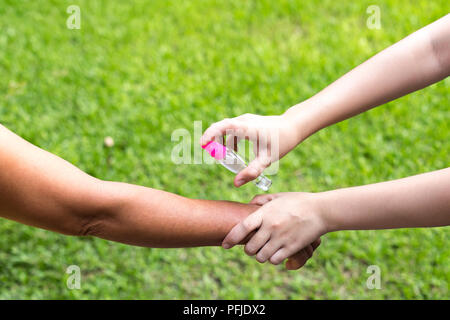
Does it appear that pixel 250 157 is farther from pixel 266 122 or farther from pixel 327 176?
pixel 266 122

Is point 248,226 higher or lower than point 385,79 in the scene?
lower

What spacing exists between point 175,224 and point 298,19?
7.48ft

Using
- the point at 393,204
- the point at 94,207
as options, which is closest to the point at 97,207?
the point at 94,207

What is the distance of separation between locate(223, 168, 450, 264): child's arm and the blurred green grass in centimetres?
65

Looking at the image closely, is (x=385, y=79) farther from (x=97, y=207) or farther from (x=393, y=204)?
(x=97, y=207)

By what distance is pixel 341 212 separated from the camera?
1655mm

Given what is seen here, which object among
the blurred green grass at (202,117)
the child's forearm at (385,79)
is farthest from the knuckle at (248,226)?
the blurred green grass at (202,117)

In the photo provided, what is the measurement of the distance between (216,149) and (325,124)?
35cm

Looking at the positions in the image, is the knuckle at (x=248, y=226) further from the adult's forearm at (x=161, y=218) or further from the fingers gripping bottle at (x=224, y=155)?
the fingers gripping bottle at (x=224, y=155)

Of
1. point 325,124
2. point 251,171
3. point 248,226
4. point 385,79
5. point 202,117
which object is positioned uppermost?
point 202,117

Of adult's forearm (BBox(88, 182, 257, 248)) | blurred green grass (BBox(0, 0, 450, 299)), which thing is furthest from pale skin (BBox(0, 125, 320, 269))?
blurred green grass (BBox(0, 0, 450, 299))
